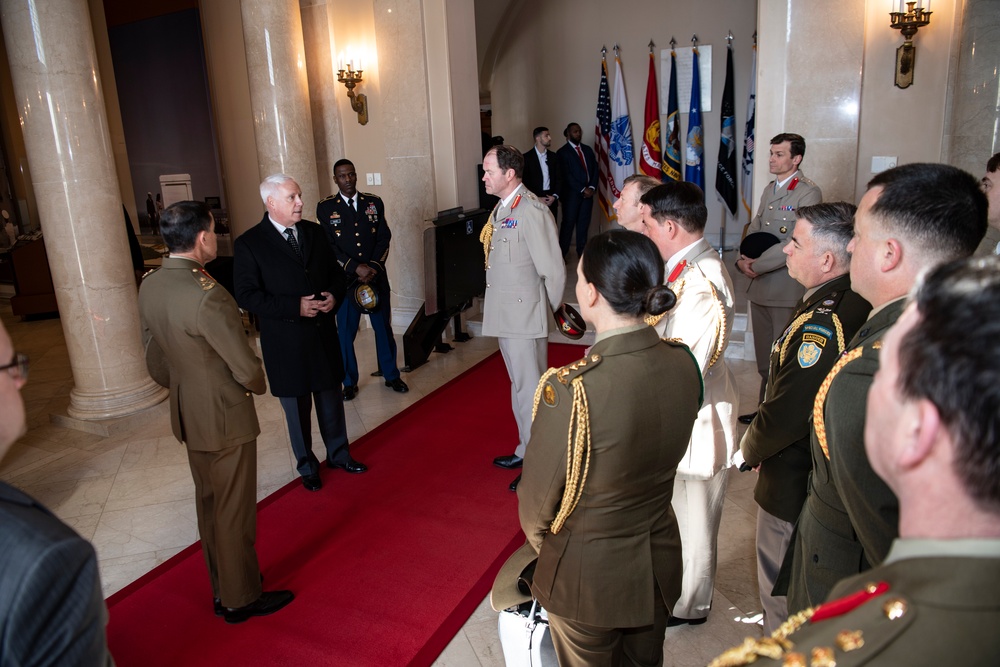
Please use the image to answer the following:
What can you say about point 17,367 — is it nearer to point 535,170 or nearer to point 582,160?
point 535,170

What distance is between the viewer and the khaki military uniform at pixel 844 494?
1.29m

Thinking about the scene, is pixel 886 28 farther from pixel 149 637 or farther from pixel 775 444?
pixel 149 637

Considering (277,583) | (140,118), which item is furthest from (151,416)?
(140,118)

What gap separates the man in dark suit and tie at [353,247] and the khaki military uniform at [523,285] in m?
1.69

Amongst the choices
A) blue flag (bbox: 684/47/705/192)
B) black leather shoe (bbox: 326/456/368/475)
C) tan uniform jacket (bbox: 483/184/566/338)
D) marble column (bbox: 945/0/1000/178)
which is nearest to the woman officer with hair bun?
tan uniform jacket (bbox: 483/184/566/338)

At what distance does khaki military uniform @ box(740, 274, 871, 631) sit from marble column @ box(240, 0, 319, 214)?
4.64 meters

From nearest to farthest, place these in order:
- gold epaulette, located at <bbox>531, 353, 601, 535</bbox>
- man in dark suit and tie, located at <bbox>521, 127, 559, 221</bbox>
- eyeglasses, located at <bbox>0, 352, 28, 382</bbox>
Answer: eyeglasses, located at <bbox>0, 352, 28, 382</bbox> → gold epaulette, located at <bbox>531, 353, 601, 535</bbox> → man in dark suit and tie, located at <bbox>521, 127, 559, 221</bbox>

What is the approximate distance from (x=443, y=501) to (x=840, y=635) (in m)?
3.09

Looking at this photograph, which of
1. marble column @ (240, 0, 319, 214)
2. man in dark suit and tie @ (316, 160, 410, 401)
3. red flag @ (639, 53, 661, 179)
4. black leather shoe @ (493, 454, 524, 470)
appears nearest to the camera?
black leather shoe @ (493, 454, 524, 470)

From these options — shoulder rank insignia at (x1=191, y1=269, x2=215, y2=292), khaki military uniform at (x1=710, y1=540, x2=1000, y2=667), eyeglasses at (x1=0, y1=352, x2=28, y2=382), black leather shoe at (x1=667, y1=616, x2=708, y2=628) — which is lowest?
black leather shoe at (x1=667, y1=616, x2=708, y2=628)

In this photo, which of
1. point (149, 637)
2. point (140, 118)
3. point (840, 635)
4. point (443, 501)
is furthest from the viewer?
point (140, 118)

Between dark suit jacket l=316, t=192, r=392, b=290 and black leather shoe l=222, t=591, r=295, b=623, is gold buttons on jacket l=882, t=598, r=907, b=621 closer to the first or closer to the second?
black leather shoe l=222, t=591, r=295, b=623

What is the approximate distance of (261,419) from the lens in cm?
491

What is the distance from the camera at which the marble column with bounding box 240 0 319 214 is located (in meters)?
5.83
